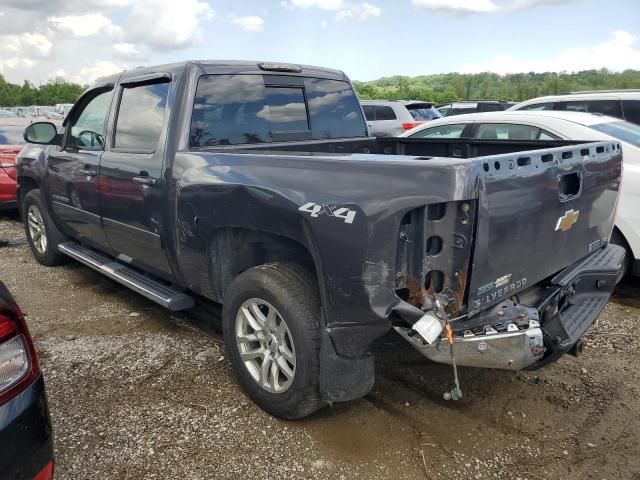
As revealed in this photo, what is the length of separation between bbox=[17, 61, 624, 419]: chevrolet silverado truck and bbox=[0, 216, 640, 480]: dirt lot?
10.7 inches

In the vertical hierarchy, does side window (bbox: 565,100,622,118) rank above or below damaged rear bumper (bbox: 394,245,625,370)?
above

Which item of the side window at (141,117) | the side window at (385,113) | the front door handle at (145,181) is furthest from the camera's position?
the side window at (385,113)

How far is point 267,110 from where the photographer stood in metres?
3.95

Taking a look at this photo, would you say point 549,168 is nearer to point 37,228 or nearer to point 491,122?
point 491,122

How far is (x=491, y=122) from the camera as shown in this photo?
18.9ft

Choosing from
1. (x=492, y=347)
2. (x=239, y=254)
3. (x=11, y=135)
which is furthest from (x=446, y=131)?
(x=11, y=135)

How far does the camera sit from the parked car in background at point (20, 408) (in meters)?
1.77

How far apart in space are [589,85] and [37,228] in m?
37.7

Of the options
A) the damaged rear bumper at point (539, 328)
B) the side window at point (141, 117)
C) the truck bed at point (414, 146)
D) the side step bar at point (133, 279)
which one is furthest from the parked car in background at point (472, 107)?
the damaged rear bumper at point (539, 328)

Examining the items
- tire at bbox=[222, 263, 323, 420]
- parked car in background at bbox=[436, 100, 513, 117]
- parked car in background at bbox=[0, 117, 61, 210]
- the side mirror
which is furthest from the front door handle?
parked car in background at bbox=[436, 100, 513, 117]

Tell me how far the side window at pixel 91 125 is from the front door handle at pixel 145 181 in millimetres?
776

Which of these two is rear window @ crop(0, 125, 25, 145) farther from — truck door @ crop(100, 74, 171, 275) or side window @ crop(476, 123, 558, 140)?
side window @ crop(476, 123, 558, 140)

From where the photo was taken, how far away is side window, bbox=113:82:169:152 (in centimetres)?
377

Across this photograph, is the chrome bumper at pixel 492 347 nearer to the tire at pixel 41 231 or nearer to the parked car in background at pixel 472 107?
the tire at pixel 41 231
